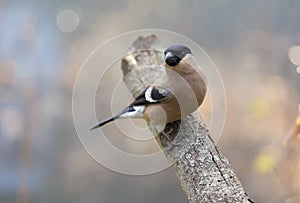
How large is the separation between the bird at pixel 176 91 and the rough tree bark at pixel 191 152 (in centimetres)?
6

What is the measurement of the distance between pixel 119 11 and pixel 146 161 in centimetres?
110

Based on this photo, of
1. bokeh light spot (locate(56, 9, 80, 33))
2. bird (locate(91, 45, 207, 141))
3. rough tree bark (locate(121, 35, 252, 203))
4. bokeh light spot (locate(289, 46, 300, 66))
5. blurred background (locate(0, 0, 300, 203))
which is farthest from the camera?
bokeh light spot (locate(56, 9, 80, 33))

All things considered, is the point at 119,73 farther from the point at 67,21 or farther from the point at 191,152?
the point at 191,152

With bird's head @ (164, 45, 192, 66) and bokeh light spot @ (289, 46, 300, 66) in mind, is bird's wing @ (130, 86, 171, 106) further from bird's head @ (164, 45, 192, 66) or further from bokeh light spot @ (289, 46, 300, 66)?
bokeh light spot @ (289, 46, 300, 66)

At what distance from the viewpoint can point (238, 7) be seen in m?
3.24

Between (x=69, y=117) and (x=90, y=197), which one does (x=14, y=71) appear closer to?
(x=69, y=117)

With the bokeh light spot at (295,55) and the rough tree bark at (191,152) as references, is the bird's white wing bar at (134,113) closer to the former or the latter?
the rough tree bark at (191,152)

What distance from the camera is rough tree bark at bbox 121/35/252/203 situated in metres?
1.44

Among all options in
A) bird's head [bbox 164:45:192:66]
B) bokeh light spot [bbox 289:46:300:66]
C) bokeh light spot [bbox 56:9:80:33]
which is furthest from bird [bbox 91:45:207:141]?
bokeh light spot [bbox 56:9:80:33]

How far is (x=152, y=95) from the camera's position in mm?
1860

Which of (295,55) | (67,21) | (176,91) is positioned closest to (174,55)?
(176,91)

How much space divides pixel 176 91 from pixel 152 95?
0.32ft

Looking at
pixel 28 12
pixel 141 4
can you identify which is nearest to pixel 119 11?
pixel 141 4

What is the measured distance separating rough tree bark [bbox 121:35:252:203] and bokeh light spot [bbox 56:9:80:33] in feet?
4.17
